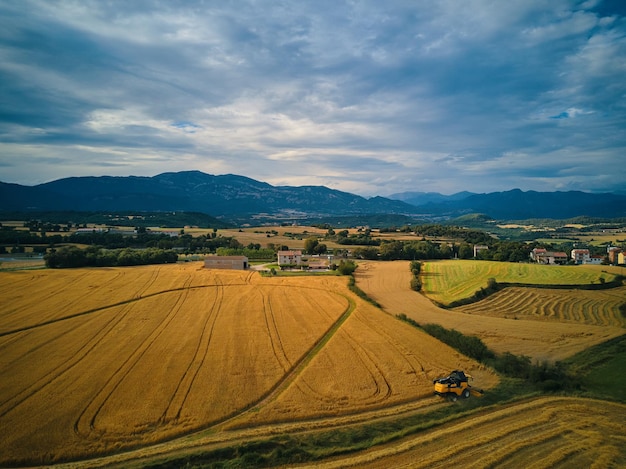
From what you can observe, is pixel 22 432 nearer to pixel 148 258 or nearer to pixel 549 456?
pixel 549 456

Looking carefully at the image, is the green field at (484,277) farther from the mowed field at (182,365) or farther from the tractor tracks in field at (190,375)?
the tractor tracks in field at (190,375)

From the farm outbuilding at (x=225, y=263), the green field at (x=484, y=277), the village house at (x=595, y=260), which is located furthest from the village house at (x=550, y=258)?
the farm outbuilding at (x=225, y=263)

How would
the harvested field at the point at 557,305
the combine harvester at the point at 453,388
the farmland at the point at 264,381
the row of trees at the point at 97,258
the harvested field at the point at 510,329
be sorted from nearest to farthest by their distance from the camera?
A: the farmland at the point at 264,381 → the combine harvester at the point at 453,388 → the harvested field at the point at 510,329 → the harvested field at the point at 557,305 → the row of trees at the point at 97,258

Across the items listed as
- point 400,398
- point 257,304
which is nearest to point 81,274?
point 257,304

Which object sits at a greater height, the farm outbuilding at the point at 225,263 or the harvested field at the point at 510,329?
the farm outbuilding at the point at 225,263

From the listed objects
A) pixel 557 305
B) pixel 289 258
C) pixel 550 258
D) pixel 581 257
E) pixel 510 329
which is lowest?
pixel 510 329

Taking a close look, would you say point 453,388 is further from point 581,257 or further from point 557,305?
point 581,257

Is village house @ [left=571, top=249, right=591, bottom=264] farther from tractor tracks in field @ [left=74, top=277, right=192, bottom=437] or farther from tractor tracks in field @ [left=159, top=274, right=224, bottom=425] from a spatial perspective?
tractor tracks in field @ [left=74, top=277, right=192, bottom=437]

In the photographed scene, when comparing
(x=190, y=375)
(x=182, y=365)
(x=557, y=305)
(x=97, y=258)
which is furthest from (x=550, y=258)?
(x=97, y=258)
